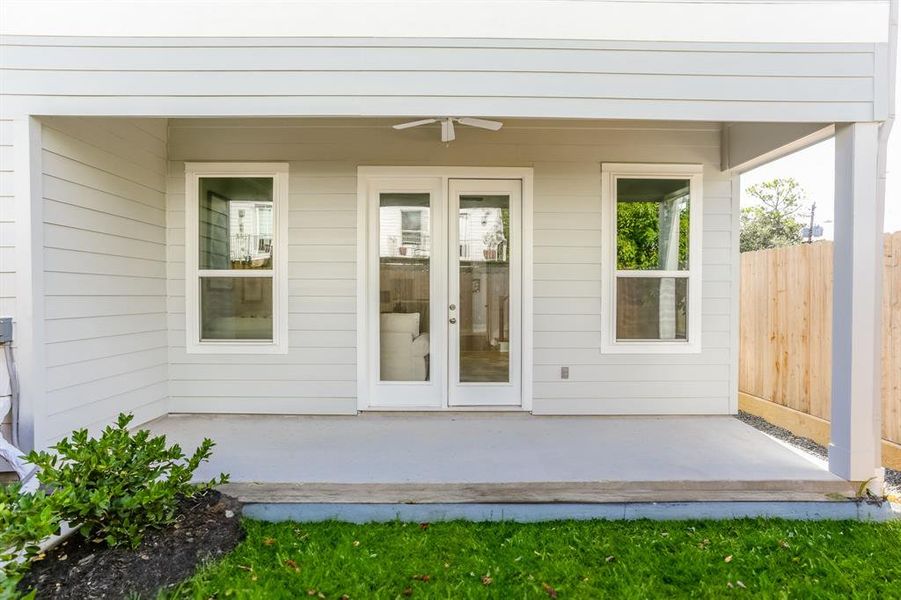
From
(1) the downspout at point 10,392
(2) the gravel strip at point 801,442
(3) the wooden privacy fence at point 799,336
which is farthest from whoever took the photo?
(3) the wooden privacy fence at point 799,336

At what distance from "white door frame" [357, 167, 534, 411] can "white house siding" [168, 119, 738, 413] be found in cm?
6

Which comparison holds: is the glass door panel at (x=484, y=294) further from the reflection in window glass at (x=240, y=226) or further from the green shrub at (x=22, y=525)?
the green shrub at (x=22, y=525)

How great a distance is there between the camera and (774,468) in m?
3.14

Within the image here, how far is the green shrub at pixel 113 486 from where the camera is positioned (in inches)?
89.4

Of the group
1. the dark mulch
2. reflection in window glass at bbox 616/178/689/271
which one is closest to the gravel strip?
reflection in window glass at bbox 616/178/689/271

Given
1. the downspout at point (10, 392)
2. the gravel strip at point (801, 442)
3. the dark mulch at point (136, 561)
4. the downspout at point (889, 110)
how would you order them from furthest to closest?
the gravel strip at point (801, 442), the downspout at point (889, 110), the downspout at point (10, 392), the dark mulch at point (136, 561)

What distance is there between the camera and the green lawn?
2.24 meters

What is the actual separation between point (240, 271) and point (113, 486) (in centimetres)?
239

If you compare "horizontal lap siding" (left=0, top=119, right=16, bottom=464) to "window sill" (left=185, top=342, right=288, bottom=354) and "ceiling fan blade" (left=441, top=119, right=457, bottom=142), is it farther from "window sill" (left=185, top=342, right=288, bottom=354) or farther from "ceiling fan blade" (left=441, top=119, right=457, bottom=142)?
"ceiling fan blade" (left=441, top=119, right=457, bottom=142)

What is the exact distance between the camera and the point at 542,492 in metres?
2.91

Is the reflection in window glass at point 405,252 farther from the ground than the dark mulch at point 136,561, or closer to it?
farther from the ground

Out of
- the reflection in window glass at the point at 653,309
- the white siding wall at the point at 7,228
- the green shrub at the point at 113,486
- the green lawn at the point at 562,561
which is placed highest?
the white siding wall at the point at 7,228

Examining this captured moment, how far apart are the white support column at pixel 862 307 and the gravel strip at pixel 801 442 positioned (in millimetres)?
436

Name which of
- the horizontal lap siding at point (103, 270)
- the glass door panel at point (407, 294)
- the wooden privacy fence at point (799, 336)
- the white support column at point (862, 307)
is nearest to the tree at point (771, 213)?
the wooden privacy fence at point (799, 336)
